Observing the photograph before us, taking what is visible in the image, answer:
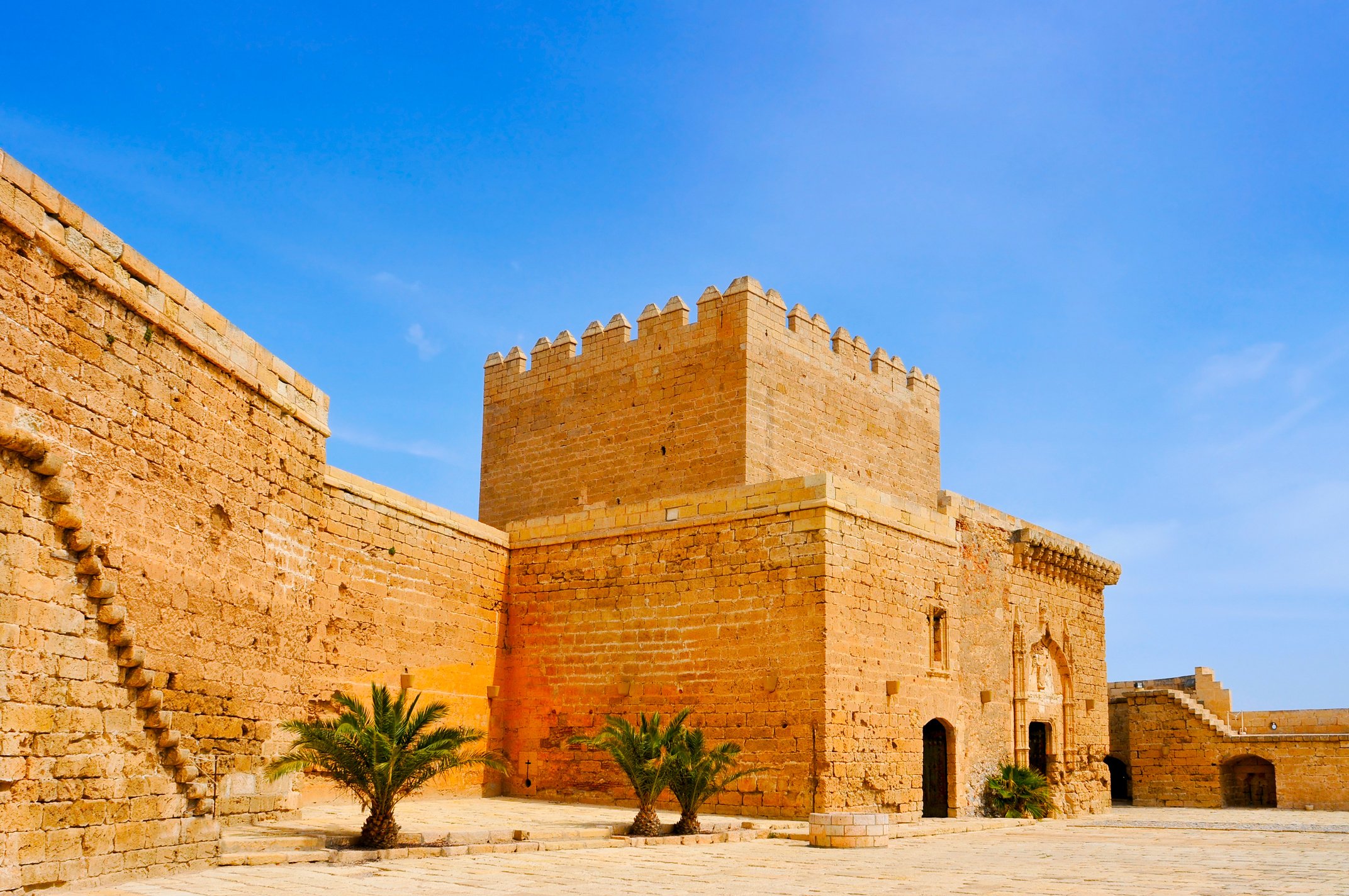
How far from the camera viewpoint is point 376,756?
9.20 meters

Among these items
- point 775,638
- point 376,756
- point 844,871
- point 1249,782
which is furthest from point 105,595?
point 1249,782

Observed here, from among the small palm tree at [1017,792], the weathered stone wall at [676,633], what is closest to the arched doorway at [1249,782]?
the small palm tree at [1017,792]

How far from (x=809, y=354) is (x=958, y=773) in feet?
21.1

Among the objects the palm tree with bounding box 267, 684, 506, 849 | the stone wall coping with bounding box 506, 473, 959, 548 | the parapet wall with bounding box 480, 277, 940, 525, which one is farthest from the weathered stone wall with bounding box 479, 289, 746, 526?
the palm tree with bounding box 267, 684, 506, 849

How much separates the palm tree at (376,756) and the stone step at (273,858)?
0.58 m

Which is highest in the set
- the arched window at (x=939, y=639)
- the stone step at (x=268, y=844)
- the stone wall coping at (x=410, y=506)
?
the stone wall coping at (x=410, y=506)

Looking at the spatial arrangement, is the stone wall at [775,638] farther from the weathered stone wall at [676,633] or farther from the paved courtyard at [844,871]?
the paved courtyard at [844,871]

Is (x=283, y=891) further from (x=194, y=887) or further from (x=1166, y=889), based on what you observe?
(x=1166, y=889)

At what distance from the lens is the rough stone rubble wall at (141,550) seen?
6.72 m

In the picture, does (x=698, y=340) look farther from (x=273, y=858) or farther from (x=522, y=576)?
(x=273, y=858)

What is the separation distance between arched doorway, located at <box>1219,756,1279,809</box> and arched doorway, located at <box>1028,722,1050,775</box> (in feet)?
25.1

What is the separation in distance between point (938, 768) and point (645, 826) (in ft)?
19.2

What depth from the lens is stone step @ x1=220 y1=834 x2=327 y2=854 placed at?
835cm

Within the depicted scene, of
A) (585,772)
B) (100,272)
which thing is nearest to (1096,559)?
(585,772)
